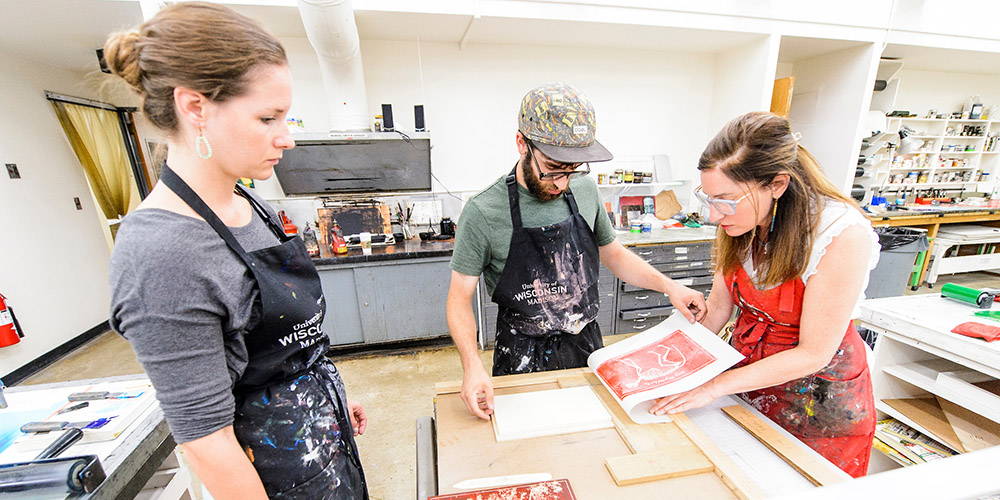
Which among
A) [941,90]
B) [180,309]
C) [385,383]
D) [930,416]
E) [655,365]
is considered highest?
[941,90]

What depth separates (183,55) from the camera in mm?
587

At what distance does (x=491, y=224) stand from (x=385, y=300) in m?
2.07

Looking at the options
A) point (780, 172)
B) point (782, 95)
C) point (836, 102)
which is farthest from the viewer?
point (836, 102)

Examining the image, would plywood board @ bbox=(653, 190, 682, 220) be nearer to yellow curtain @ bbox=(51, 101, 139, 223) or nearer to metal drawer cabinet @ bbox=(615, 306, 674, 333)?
metal drawer cabinet @ bbox=(615, 306, 674, 333)

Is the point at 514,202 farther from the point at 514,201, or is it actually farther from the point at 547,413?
the point at 547,413

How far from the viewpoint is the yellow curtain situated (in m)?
3.48

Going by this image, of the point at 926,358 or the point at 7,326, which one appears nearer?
the point at 926,358

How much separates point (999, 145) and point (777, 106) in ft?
13.4

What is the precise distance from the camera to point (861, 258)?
34.5 inches

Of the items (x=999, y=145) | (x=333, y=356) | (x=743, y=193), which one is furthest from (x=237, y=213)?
(x=999, y=145)

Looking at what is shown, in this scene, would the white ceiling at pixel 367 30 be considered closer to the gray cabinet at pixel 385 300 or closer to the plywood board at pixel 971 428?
the gray cabinet at pixel 385 300

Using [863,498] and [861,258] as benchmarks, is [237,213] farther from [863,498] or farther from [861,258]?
[861,258]

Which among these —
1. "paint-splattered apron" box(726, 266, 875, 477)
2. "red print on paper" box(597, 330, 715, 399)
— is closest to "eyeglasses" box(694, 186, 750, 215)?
"paint-splattered apron" box(726, 266, 875, 477)

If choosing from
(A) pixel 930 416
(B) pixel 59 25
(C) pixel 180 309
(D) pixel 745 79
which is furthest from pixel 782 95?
(B) pixel 59 25
